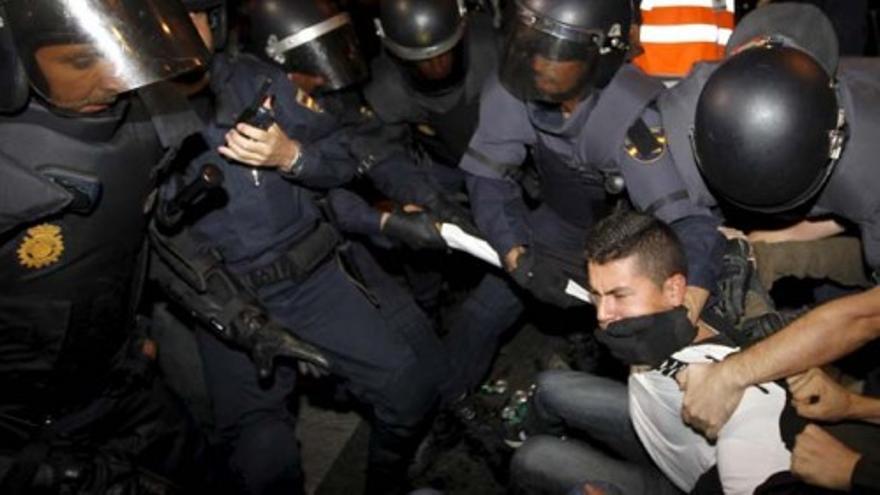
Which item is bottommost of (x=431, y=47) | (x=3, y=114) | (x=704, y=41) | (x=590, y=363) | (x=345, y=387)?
(x=590, y=363)

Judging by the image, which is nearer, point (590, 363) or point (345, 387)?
point (345, 387)

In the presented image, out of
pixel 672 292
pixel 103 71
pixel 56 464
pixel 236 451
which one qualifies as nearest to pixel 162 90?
pixel 103 71

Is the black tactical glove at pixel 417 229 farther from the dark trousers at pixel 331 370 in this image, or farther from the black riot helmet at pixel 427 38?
the black riot helmet at pixel 427 38

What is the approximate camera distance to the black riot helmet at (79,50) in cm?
198

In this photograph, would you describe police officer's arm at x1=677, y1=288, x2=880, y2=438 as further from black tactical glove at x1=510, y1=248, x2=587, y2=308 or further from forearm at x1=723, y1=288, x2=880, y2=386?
black tactical glove at x1=510, y1=248, x2=587, y2=308

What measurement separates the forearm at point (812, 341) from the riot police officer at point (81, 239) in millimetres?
1794

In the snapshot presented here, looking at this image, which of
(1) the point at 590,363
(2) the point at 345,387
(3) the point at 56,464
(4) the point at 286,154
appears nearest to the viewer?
(3) the point at 56,464

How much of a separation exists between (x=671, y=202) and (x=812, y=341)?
760mm

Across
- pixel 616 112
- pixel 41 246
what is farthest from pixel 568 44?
pixel 41 246

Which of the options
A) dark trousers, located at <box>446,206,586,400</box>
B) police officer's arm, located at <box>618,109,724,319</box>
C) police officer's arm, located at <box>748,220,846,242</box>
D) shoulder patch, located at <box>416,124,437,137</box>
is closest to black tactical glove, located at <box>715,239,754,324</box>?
police officer's arm, located at <box>618,109,724,319</box>

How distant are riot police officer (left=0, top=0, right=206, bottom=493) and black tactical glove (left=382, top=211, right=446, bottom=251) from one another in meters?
1.13

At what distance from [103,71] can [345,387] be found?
5.91 ft

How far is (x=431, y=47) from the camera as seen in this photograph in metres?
3.61

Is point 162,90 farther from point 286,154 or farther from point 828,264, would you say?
point 828,264
